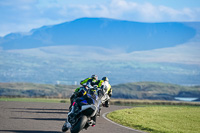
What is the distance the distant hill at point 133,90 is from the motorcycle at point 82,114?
125036 mm

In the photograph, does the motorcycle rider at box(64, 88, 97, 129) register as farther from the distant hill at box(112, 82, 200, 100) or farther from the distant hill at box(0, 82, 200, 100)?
the distant hill at box(112, 82, 200, 100)

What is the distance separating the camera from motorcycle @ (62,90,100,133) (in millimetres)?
15461

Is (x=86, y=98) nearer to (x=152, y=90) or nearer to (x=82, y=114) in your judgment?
(x=82, y=114)

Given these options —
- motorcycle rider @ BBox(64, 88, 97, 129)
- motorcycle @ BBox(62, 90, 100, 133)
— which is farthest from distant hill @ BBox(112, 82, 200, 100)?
motorcycle @ BBox(62, 90, 100, 133)

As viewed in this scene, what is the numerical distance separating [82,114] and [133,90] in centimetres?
15169

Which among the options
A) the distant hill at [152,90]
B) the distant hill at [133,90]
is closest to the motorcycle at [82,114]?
the distant hill at [133,90]

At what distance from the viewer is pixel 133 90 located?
166750 mm

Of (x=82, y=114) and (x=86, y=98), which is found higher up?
(x=86, y=98)

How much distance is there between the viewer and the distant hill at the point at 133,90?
5728 inches

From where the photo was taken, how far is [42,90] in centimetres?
14825

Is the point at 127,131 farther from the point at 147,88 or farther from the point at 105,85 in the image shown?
the point at 147,88

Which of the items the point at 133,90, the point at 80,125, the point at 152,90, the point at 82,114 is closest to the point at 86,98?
the point at 82,114

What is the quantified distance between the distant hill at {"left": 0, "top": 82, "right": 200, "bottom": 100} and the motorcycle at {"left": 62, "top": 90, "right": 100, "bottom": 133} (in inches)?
4923

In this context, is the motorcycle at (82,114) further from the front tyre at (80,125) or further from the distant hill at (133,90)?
the distant hill at (133,90)
